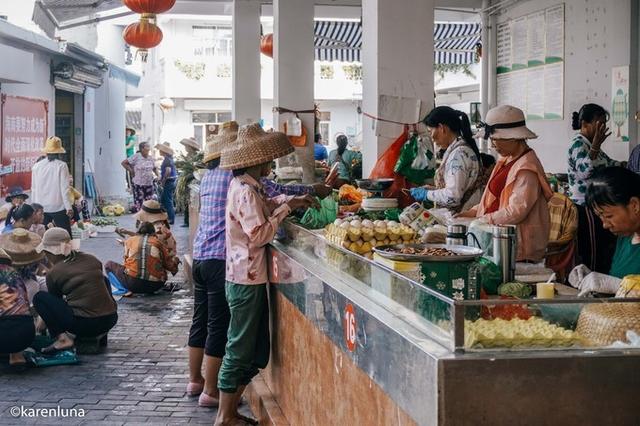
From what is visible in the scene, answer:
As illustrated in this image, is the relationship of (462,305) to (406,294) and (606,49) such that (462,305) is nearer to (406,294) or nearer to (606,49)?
(406,294)

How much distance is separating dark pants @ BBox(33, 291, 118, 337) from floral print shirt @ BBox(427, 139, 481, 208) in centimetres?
345

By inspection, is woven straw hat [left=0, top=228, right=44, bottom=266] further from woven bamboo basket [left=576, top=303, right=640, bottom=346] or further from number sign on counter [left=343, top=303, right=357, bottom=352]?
woven bamboo basket [left=576, top=303, right=640, bottom=346]

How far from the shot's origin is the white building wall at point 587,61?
8.41 meters

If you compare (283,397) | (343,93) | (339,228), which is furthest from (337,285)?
(343,93)

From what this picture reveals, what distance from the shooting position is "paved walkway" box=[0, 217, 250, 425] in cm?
573

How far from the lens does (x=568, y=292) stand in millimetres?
3461

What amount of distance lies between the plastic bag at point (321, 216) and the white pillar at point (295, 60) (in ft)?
15.9

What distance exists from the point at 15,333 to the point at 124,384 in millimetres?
990

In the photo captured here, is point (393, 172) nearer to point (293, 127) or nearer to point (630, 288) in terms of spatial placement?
point (630, 288)

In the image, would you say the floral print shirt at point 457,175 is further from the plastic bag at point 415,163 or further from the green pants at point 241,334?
the green pants at point 241,334

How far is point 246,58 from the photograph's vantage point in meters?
12.2

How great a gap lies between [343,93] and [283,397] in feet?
96.4

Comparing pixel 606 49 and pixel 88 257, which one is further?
pixel 606 49

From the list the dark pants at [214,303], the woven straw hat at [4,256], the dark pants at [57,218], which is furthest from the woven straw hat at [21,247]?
the dark pants at [57,218]
